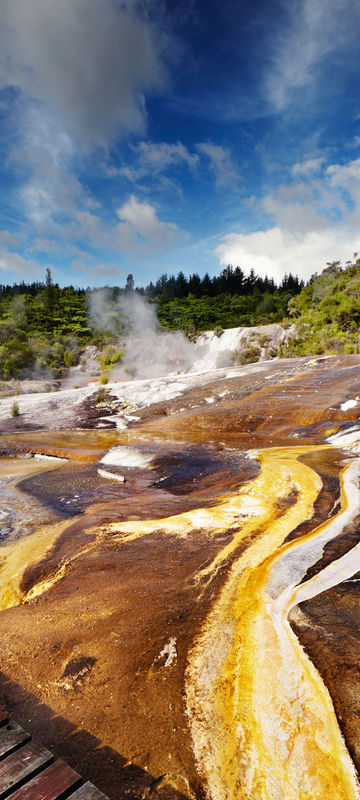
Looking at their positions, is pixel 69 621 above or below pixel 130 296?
below

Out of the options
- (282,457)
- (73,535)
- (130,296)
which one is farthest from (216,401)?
(130,296)

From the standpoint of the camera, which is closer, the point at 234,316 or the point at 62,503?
the point at 62,503

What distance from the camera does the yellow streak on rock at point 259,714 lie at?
160 cm

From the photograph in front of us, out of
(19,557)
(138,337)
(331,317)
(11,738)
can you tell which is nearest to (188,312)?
(138,337)

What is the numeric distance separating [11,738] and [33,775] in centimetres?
23

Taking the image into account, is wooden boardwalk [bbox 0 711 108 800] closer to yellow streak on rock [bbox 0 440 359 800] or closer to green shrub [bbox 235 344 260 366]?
yellow streak on rock [bbox 0 440 359 800]

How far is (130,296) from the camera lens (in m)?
63.3

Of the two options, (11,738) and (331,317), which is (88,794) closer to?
(11,738)

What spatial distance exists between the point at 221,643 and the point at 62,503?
415 centimetres

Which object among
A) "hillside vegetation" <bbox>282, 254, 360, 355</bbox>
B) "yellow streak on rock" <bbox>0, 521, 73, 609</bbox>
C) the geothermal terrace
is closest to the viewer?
the geothermal terrace

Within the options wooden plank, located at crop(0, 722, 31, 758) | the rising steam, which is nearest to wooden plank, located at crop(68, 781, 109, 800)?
wooden plank, located at crop(0, 722, 31, 758)

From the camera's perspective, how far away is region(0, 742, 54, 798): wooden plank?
1.46 meters

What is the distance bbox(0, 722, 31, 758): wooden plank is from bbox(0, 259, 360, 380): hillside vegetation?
78.1ft

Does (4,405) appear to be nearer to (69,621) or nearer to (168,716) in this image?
(69,621)
